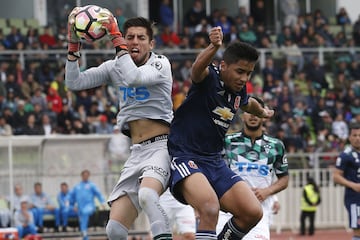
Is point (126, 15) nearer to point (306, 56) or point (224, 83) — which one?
point (306, 56)

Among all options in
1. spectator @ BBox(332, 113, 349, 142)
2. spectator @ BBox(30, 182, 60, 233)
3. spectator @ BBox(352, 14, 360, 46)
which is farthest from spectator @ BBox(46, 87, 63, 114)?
spectator @ BBox(352, 14, 360, 46)

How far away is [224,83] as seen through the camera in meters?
10.4

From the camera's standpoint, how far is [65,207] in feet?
77.2

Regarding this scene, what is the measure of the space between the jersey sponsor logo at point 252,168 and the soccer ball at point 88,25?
3.10 m

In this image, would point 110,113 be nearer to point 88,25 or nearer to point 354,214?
point 354,214

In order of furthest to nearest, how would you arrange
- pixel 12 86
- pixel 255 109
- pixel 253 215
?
pixel 12 86 → pixel 255 109 → pixel 253 215

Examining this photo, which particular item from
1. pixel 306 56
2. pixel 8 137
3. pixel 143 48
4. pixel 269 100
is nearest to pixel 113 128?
pixel 8 137

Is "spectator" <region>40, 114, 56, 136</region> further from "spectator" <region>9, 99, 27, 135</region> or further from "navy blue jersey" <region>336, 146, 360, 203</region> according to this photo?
"navy blue jersey" <region>336, 146, 360, 203</region>

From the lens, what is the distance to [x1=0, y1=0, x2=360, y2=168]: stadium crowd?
84.8ft

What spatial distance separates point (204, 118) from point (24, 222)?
12.9 m

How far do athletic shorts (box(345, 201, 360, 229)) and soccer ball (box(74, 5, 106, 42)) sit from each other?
18.3ft

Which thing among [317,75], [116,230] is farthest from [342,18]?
[116,230]

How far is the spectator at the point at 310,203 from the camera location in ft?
83.2

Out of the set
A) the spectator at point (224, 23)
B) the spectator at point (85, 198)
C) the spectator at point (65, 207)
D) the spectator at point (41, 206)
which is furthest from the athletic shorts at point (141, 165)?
the spectator at point (224, 23)
